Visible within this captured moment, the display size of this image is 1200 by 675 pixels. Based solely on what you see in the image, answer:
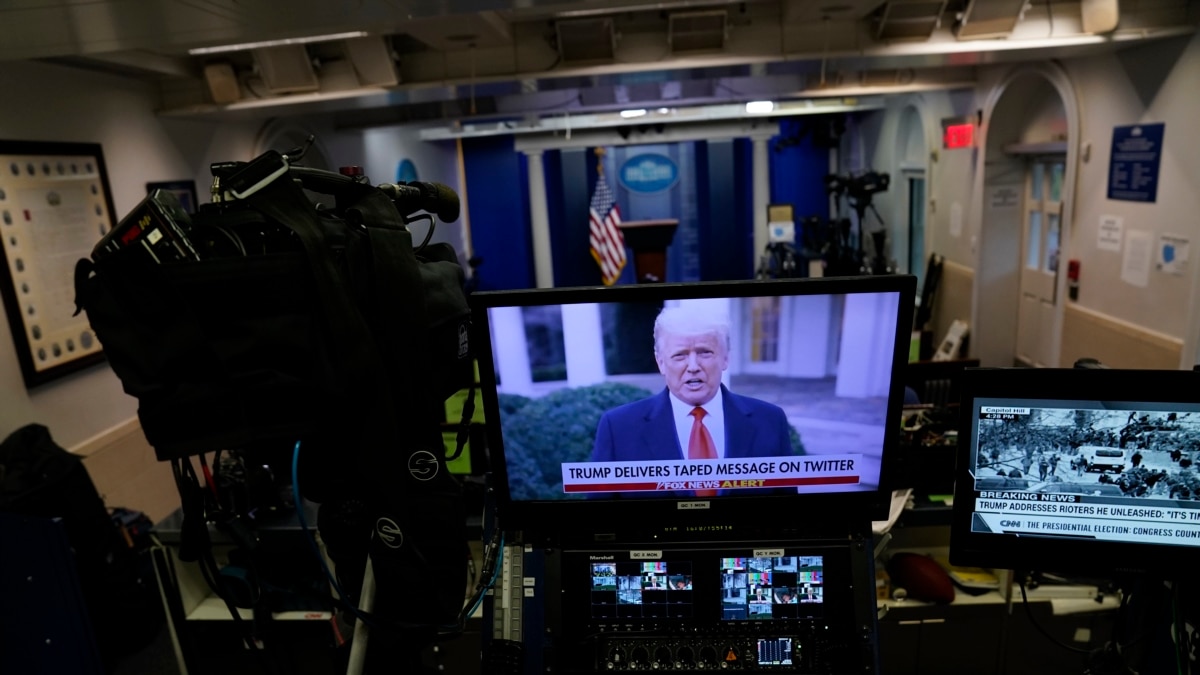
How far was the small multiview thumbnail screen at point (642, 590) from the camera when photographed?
1.46 meters

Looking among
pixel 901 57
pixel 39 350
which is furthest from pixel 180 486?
pixel 901 57

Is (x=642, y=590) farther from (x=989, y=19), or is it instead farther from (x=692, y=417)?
(x=989, y=19)

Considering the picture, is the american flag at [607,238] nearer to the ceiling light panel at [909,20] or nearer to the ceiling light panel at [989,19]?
the ceiling light panel at [909,20]

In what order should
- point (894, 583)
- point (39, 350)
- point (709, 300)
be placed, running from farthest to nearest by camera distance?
1. point (39, 350)
2. point (894, 583)
3. point (709, 300)

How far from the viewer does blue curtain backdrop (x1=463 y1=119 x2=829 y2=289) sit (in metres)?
9.95

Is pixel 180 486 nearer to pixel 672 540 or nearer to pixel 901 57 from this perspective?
pixel 672 540

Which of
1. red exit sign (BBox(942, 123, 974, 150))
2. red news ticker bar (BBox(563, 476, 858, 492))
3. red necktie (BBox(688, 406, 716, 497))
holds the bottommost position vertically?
red news ticker bar (BBox(563, 476, 858, 492))

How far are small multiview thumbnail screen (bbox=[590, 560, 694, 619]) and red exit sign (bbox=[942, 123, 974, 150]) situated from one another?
5.99 meters

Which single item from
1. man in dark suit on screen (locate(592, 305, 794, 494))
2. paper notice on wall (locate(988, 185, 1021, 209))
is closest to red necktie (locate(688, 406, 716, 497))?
man in dark suit on screen (locate(592, 305, 794, 494))

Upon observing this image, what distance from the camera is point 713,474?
1.42 metres

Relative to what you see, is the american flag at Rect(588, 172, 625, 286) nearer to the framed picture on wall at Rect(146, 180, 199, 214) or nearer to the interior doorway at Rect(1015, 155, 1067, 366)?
the interior doorway at Rect(1015, 155, 1067, 366)

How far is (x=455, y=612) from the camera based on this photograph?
115 cm

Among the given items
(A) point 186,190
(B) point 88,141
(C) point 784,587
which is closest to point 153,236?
(C) point 784,587

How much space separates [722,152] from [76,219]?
7.94 m
